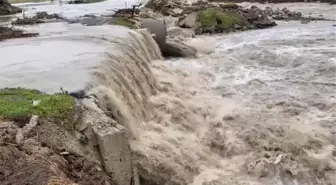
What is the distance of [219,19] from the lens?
27.1 metres

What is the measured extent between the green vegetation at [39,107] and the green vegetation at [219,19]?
18708 mm

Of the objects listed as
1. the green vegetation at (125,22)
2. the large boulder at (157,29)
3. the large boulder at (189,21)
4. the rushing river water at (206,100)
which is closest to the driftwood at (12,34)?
the rushing river water at (206,100)

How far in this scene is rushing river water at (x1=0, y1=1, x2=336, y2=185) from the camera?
30.1 ft

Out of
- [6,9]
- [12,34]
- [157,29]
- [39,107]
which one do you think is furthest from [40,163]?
[6,9]

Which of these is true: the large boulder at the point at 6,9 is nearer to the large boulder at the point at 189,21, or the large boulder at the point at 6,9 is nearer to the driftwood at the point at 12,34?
the large boulder at the point at 189,21

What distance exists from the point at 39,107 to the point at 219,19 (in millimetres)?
20413

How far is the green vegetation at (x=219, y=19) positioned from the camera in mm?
26625

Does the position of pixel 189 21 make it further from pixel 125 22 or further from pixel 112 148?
pixel 112 148

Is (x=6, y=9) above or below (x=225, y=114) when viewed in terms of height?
below

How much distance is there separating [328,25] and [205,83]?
46.8 ft

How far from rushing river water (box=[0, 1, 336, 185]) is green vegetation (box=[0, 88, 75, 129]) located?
3.11 feet

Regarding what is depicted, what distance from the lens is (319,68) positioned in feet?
51.9

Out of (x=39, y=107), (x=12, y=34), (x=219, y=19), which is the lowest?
(x=219, y=19)

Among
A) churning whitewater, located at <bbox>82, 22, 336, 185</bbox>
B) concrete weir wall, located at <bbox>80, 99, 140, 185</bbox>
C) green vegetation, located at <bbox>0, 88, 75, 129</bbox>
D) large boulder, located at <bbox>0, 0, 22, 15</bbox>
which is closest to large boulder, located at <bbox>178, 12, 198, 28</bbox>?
churning whitewater, located at <bbox>82, 22, 336, 185</bbox>
